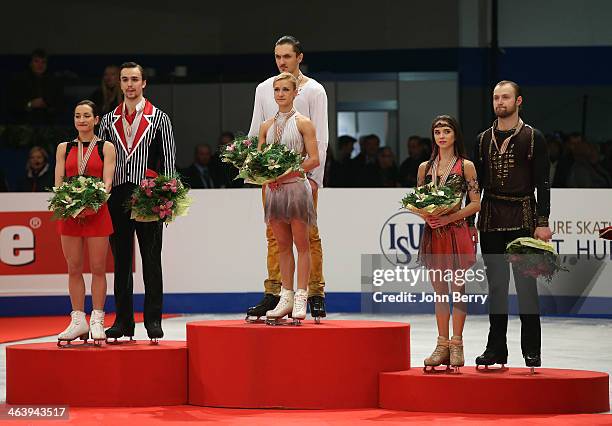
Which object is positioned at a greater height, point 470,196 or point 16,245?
point 470,196

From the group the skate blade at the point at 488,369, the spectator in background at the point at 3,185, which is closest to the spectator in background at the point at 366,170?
the spectator in background at the point at 3,185

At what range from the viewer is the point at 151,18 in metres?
17.4

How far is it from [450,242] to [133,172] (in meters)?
1.91

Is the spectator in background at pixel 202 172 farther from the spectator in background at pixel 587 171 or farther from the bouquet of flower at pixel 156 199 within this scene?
the bouquet of flower at pixel 156 199

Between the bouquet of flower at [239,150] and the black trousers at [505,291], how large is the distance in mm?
1420

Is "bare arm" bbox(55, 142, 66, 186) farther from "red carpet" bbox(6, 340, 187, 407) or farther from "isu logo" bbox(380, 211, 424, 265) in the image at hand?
"isu logo" bbox(380, 211, 424, 265)

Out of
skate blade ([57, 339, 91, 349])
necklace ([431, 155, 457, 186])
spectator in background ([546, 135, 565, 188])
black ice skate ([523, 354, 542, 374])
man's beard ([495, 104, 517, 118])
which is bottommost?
black ice skate ([523, 354, 542, 374])

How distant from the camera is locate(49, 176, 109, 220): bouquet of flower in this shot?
22.4 ft

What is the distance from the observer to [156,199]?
23.1 feet

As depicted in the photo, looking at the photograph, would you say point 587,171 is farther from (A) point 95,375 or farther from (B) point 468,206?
(A) point 95,375

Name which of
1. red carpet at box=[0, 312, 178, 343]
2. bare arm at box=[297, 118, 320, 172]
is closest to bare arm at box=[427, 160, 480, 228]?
bare arm at box=[297, 118, 320, 172]

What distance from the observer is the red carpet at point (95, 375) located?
23.0 feet

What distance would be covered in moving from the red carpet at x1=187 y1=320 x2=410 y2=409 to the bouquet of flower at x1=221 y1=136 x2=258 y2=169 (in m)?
0.95

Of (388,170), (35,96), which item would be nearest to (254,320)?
(388,170)
